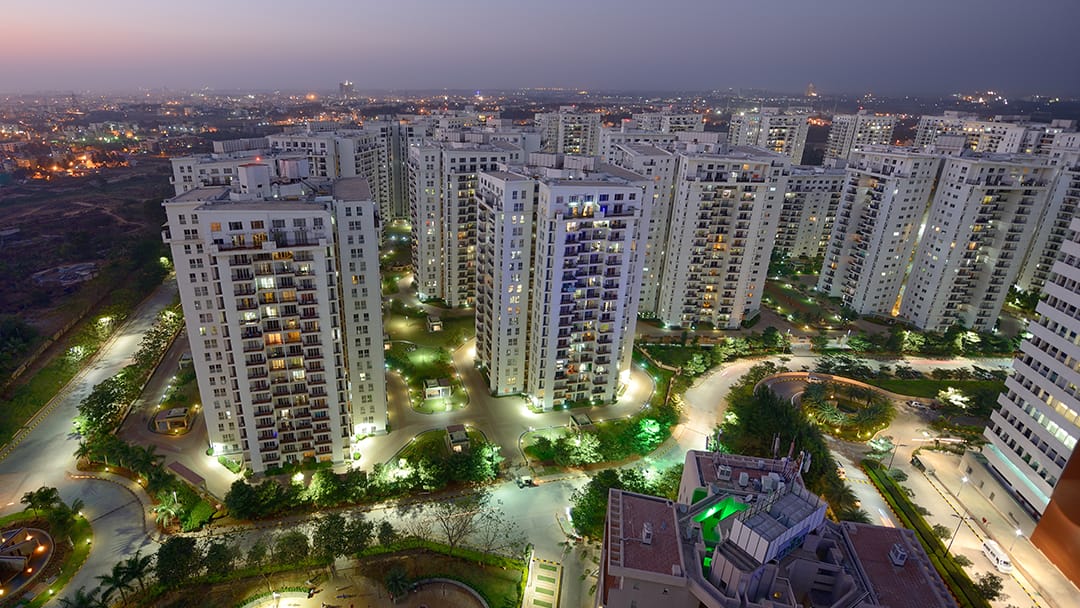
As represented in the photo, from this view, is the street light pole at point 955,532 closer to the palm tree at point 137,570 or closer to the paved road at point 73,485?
the palm tree at point 137,570

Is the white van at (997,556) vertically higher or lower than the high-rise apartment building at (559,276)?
lower

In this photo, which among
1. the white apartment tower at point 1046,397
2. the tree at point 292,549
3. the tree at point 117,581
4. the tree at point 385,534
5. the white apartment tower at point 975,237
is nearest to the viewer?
the tree at point 117,581

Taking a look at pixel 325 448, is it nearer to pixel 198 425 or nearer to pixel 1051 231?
pixel 198 425

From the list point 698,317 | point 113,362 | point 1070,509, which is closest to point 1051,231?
point 698,317

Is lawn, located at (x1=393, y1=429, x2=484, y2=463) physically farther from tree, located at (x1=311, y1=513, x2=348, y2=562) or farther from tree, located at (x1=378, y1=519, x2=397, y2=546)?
tree, located at (x1=311, y1=513, x2=348, y2=562)

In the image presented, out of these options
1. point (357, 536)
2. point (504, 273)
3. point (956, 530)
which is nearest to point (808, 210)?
point (956, 530)

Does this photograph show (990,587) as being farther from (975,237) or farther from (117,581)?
(117,581)

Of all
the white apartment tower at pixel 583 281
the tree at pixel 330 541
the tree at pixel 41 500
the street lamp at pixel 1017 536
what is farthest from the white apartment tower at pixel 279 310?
the street lamp at pixel 1017 536
